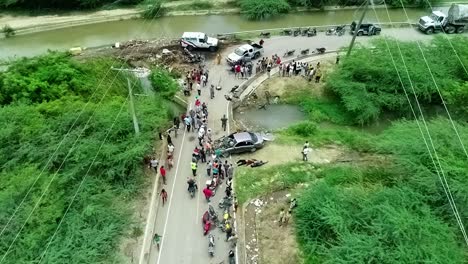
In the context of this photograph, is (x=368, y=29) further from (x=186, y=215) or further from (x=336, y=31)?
(x=186, y=215)

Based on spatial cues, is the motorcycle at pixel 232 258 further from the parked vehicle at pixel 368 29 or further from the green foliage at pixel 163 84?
the parked vehicle at pixel 368 29

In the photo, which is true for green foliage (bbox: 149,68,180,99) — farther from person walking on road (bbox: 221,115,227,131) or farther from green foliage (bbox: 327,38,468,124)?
green foliage (bbox: 327,38,468,124)

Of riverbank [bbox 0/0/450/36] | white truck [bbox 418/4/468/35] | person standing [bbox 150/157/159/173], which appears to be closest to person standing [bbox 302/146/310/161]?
person standing [bbox 150/157/159/173]

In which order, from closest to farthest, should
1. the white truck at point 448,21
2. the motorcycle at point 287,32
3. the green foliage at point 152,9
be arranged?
the motorcycle at point 287,32 → the white truck at point 448,21 → the green foliage at point 152,9

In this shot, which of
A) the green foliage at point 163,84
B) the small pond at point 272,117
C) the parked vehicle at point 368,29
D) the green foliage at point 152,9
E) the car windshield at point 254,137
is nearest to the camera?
the car windshield at point 254,137

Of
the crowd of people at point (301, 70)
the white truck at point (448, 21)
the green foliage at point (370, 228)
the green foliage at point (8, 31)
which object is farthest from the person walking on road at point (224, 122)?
the green foliage at point (8, 31)

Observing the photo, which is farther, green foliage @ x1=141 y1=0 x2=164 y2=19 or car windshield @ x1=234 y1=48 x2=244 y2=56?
green foliage @ x1=141 y1=0 x2=164 y2=19

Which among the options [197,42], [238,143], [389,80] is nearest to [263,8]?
[197,42]
